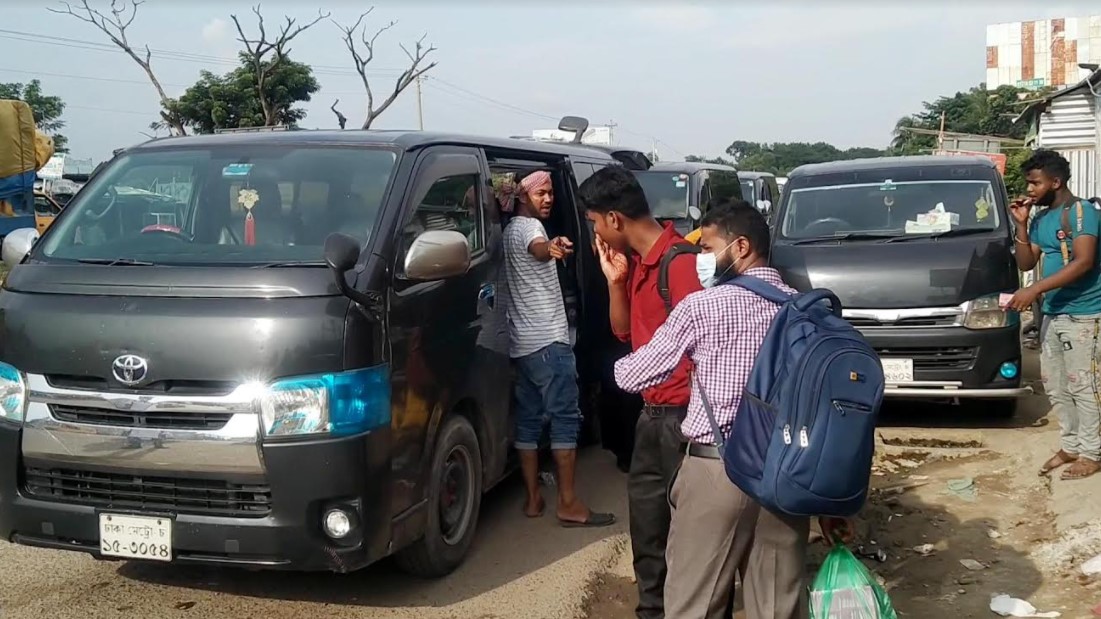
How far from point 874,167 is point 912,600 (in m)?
4.73

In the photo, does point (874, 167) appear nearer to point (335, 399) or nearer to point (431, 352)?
point (431, 352)

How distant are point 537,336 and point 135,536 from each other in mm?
2149

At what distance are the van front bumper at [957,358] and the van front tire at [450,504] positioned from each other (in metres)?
3.63

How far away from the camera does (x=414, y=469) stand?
4.14m

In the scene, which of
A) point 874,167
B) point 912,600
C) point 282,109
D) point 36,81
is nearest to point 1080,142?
point 874,167

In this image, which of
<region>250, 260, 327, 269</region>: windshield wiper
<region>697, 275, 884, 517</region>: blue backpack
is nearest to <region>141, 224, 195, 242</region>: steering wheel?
<region>250, 260, 327, 269</region>: windshield wiper

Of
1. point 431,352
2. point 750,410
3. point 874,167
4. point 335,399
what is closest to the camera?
point 750,410

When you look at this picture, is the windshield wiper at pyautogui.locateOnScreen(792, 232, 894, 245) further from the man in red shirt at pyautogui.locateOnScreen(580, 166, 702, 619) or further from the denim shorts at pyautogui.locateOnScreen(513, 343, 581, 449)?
the man in red shirt at pyautogui.locateOnScreen(580, 166, 702, 619)

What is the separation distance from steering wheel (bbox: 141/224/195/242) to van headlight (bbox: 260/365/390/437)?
1.05 meters

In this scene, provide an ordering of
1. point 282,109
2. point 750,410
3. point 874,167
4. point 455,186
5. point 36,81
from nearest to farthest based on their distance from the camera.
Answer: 1. point 750,410
2. point 455,186
3. point 874,167
4. point 282,109
5. point 36,81

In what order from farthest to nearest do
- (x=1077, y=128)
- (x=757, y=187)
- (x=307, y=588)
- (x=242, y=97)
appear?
(x=242, y=97) < (x=757, y=187) < (x=1077, y=128) < (x=307, y=588)

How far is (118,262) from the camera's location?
4.15 m

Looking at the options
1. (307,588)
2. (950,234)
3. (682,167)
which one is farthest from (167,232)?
(682,167)

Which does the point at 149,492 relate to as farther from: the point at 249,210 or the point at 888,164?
the point at 888,164
